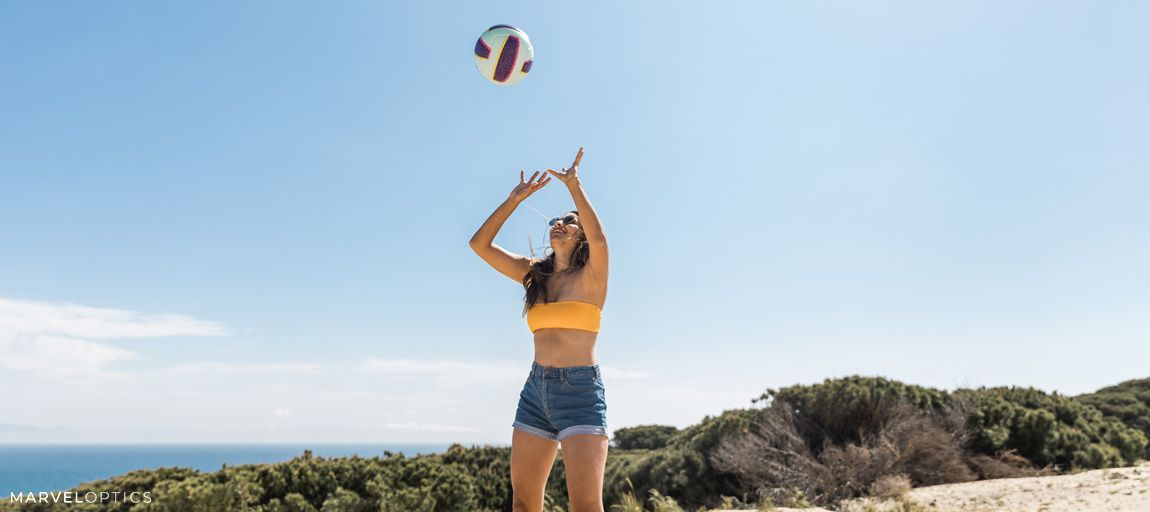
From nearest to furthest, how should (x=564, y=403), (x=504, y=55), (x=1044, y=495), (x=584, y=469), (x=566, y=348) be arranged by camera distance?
(x=584, y=469) < (x=564, y=403) < (x=566, y=348) < (x=504, y=55) < (x=1044, y=495)

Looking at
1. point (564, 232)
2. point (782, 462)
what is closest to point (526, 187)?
point (564, 232)

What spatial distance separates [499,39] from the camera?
497 centimetres

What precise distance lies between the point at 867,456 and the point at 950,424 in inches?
115

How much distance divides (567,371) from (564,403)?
15 centimetres

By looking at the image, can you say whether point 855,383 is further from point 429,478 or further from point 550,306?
point 550,306

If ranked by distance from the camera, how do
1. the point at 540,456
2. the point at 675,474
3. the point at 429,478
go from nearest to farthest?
1. the point at 540,456
2. the point at 429,478
3. the point at 675,474

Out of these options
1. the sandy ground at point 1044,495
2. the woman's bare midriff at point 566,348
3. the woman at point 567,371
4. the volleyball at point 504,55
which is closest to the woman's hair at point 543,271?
the woman at point 567,371

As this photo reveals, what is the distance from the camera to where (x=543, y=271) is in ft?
12.2

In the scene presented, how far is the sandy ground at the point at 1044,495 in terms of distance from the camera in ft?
26.1

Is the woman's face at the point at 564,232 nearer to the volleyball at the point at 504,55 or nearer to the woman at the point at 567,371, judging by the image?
the woman at the point at 567,371

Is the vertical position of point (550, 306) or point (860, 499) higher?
point (550, 306)

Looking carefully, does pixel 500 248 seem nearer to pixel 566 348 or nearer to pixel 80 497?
pixel 566 348

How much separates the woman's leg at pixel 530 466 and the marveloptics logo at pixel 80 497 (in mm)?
7836

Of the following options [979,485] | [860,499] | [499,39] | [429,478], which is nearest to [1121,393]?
[979,485]
